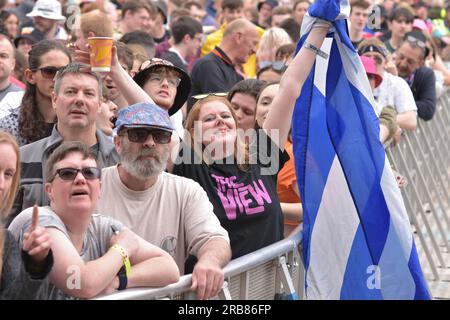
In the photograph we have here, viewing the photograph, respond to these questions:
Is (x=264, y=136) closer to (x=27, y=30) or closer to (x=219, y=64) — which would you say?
(x=219, y=64)

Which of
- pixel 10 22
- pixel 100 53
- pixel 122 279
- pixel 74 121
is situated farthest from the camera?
pixel 10 22

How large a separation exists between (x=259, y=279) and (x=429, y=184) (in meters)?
6.19

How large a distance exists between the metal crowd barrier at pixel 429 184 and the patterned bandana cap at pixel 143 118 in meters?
3.89

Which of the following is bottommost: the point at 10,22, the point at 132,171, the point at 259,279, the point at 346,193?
the point at 259,279

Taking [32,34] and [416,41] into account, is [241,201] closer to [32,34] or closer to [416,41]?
[416,41]

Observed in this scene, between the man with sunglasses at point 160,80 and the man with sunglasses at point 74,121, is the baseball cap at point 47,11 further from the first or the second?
the man with sunglasses at point 74,121

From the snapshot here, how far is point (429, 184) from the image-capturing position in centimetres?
1127

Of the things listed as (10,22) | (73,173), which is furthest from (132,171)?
(10,22)

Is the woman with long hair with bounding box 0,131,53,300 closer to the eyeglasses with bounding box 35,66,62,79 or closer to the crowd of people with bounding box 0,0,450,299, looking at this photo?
the crowd of people with bounding box 0,0,450,299

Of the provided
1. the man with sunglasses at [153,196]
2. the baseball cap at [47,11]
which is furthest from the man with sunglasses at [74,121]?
the baseball cap at [47,11]

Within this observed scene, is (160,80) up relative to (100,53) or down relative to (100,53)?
down

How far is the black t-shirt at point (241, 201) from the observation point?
5.91 meters

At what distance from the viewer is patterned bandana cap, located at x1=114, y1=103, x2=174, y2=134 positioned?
539 cm

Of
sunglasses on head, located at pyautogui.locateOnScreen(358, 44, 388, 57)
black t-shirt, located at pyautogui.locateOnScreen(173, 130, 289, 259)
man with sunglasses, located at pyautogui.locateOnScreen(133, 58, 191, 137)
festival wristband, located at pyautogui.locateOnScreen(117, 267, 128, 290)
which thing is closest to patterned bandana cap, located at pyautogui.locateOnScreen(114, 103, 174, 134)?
black t-shirt, located at pyautogui.locateOnScreen(173, 130, 289, 259)
